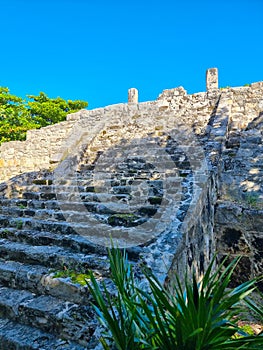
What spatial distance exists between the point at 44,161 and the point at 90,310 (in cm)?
535

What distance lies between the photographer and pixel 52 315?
1.82 m

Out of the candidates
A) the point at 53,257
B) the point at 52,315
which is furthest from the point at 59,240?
the point at 52,315

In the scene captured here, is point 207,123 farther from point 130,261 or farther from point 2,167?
point 2,167

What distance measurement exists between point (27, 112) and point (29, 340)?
14090mm

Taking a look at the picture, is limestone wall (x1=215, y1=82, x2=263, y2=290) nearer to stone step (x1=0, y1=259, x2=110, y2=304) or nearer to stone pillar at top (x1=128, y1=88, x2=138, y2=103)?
stone step (x1=0, y1=259, x2=110, y2=304)

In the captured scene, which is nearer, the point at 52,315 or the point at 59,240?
the point at 52,315

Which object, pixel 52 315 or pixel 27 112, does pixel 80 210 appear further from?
pixel 27 112

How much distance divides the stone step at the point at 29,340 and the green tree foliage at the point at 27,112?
10.7m

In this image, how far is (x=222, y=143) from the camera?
4211 mm

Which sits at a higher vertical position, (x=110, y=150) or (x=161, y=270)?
(x=110, y=150)

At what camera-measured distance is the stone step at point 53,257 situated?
2.23 metres

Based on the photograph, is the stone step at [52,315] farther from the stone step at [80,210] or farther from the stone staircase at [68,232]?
the stone step at [80,210]

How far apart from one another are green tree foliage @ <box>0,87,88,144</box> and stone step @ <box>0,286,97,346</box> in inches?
414

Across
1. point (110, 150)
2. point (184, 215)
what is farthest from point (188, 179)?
point (110, 150)
